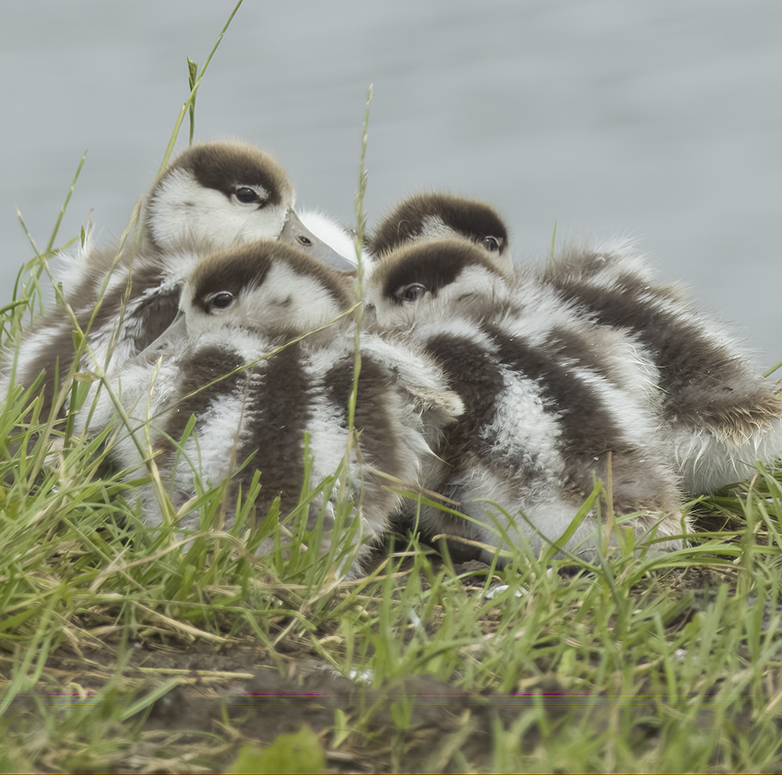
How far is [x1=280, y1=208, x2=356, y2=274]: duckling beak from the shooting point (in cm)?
325

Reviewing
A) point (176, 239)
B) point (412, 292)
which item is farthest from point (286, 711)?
point (176, 239)

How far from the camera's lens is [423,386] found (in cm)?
229

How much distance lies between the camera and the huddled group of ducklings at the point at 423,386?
218cm

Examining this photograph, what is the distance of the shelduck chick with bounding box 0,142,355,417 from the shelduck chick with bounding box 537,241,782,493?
0.92 metres

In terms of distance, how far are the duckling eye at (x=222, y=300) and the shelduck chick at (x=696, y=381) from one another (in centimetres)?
105

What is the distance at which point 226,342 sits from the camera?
233 centimetres

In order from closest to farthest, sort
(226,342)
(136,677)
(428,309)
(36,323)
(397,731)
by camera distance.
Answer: (397,731), (136,677), (226,342), (428,309), (36,323)

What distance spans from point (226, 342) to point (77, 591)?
816 mm

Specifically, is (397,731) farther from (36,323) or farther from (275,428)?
(36,323)

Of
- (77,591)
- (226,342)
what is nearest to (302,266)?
(226,342)

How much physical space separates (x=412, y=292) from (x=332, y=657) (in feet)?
4.92

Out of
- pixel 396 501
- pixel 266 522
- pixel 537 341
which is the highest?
pixel 537 341

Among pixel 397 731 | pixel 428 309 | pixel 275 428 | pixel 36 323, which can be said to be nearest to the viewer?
pixel 397 731

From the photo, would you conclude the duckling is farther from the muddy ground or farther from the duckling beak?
the muddy ground
